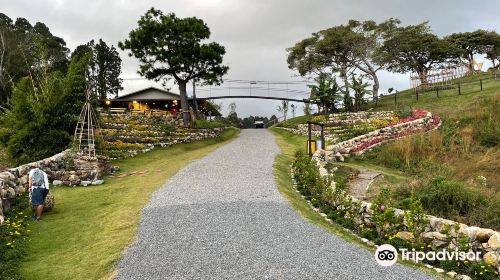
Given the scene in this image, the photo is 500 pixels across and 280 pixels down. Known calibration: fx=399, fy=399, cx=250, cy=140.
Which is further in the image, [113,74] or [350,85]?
[113,74]

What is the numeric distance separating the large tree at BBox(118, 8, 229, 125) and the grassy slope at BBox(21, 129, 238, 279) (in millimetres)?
19530

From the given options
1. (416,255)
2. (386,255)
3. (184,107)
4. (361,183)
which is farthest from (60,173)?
(184,107)

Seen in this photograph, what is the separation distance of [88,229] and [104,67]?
5298 cm

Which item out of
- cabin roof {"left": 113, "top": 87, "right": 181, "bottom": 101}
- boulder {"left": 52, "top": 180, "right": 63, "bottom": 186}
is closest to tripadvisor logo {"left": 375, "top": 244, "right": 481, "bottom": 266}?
boulder {"left": 52, "top": 180, "right": 63, "bottom": 186}

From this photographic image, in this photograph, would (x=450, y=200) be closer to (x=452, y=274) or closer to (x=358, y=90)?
(x=452, y=274)

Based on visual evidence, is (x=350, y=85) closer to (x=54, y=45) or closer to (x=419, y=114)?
(x=419, y=114)

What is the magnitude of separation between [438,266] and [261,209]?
493 centimetres

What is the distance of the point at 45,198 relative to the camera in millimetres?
12305

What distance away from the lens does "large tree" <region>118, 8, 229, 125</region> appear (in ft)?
116

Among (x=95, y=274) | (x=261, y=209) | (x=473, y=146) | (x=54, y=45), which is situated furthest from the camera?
(x=54, y=45)

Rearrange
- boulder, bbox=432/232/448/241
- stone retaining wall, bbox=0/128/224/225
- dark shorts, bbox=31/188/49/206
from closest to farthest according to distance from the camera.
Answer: boulder, bbox=432/232/448/241, dark shorts, bbox=31/188/49/206, stone retaining wall, bbox=0/128/224/225

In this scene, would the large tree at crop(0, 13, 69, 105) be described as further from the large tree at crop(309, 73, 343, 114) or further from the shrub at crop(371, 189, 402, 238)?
the shrub at crop(371, 189, 402, 238)

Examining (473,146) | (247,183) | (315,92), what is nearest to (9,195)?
(247,183)

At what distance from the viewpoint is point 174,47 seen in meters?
35.7
